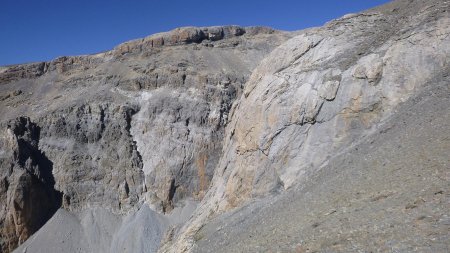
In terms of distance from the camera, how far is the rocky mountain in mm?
17141

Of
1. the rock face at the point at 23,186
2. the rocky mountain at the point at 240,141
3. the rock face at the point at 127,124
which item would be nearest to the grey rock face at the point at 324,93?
the rocky mountain at the point at 240,141

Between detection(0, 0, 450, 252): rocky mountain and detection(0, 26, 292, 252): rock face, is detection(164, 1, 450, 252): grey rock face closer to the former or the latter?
detection(0, 0, 450, 252): rocky mountain

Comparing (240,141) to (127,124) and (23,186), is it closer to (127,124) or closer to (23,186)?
(127,124)

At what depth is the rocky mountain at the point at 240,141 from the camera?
17141mm

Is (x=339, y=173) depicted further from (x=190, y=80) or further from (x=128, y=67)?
(x=128, y=67)

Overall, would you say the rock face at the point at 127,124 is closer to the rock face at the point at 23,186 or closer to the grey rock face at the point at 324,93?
the rock face at the point at 23,186

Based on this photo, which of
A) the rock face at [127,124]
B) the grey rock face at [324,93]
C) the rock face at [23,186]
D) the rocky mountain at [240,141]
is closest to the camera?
the rocky mountain at [240,141]

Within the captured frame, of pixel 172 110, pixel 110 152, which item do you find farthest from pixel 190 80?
pixel 110 152

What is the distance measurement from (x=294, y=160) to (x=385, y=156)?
25.7ft

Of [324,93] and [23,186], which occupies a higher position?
[324,93]

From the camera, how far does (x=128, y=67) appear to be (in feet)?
178

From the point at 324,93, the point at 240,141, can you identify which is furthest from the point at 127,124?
the point at 324,93

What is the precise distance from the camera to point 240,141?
32250 millimetres

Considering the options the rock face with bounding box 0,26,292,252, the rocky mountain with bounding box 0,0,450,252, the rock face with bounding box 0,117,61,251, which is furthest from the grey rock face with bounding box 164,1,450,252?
the rock face with bounding box 0,117,61,251
